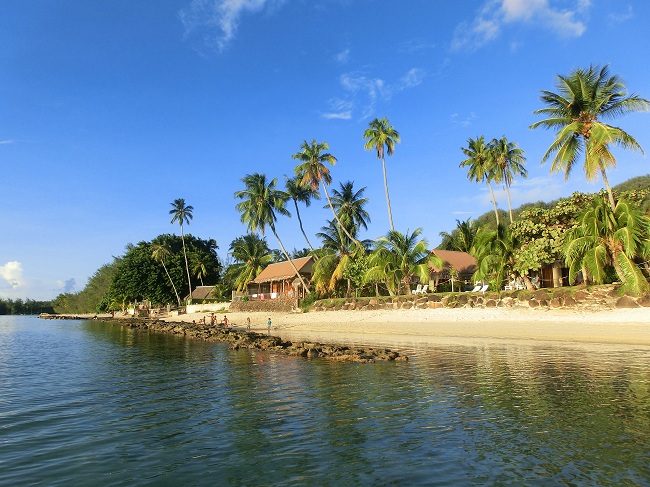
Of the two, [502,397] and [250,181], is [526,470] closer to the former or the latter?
[502,397]

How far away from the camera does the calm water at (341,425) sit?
650 centimetres

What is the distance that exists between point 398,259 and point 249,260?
3288 cm

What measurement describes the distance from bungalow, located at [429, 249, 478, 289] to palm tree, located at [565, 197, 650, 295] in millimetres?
15216

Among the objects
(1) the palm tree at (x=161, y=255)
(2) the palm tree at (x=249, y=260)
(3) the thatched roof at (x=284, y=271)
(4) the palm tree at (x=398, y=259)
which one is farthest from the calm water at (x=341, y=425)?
(1) the palm tree at (x=161, y=255)

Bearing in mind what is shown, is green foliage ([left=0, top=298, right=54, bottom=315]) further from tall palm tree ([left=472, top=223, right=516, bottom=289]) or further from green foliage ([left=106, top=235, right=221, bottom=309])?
tall palm tree ([left=472, top=223, right=516, bottom=289])

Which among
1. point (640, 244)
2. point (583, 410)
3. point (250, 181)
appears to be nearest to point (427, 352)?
point (583, 410)

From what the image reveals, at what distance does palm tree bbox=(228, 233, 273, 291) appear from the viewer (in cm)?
6272

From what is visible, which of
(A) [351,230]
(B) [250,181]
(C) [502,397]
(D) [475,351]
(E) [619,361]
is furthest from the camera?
(B) [250,181]

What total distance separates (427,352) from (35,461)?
53.7ft

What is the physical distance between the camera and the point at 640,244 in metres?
23.7

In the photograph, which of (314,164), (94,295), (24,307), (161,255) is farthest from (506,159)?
(24,307)

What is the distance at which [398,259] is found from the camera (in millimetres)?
37281

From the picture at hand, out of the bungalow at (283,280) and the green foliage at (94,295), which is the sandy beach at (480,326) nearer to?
the bungalow at (283,280)

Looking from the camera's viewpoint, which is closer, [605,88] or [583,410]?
[583,410]
